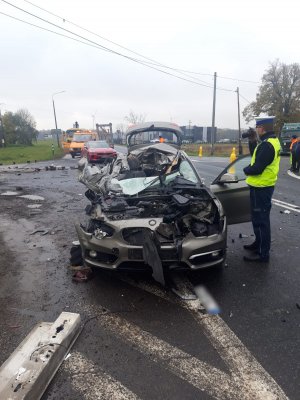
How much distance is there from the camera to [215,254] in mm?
3703

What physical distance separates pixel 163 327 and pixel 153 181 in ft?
7.67

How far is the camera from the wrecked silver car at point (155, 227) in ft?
11.5

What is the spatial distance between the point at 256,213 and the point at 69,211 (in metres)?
4.73

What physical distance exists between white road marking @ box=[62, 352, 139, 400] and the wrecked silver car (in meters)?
1.12

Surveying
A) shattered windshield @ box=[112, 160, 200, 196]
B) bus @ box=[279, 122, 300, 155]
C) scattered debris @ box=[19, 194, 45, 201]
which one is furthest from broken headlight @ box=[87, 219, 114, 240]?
bus @ box=[279, 122, 300, 155]

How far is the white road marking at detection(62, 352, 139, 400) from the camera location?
2.26 m

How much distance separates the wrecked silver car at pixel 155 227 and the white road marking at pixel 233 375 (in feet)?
2.47

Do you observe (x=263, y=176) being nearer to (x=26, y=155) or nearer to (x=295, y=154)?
(x=295, y=154)

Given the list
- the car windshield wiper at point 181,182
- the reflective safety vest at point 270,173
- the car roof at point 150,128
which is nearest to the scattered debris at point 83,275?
the car windshield wiper at point 181,182

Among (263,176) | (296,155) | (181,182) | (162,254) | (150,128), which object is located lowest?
(296,155)

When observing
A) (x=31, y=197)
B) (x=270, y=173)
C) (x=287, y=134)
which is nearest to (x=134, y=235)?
(x=270, y=173)

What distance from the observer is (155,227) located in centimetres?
356

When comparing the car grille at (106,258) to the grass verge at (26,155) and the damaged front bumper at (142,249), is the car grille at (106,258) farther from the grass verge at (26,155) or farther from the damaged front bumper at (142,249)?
the grass verge at (26,155)

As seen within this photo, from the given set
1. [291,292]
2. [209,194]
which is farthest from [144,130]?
[291,292]
